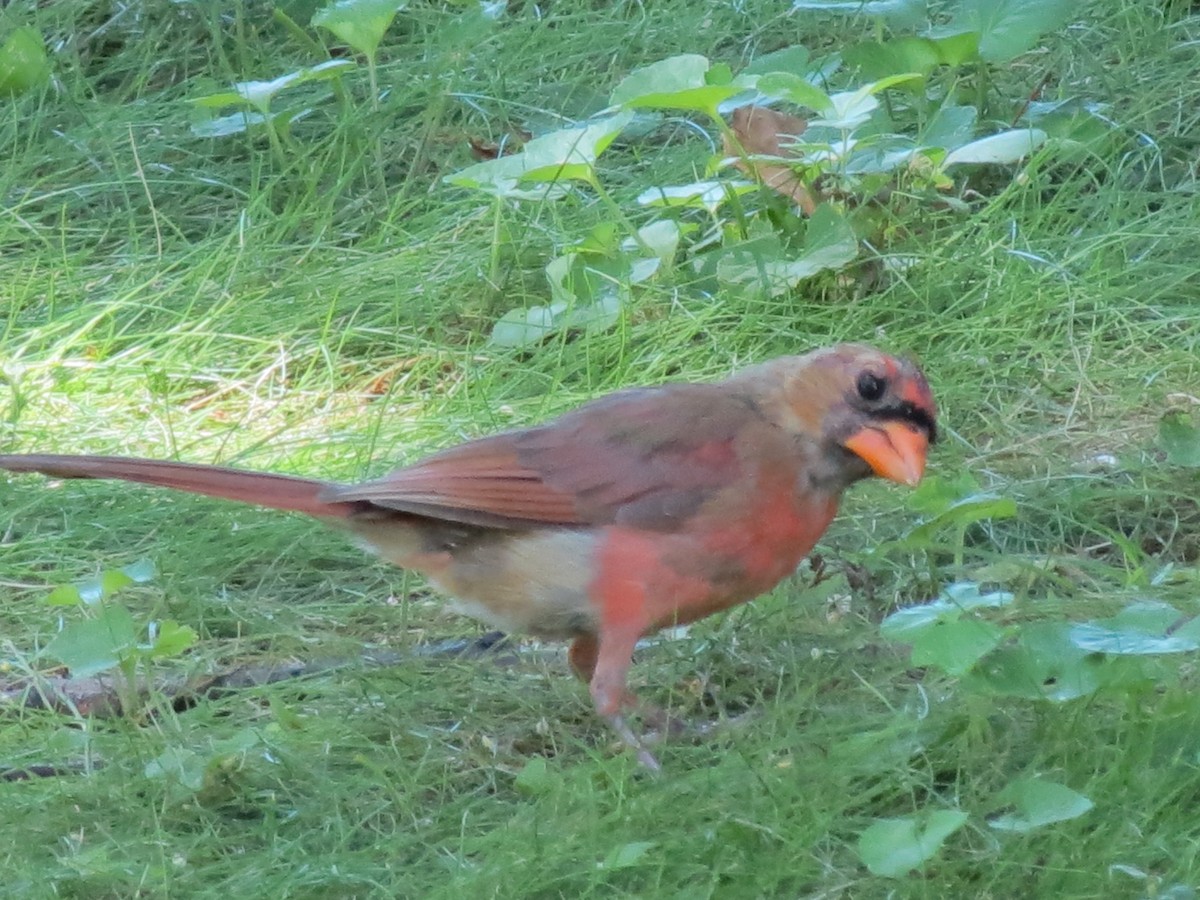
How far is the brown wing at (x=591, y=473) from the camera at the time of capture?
9.99 ft

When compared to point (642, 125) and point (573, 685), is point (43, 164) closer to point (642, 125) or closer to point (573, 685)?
point (642, 125)

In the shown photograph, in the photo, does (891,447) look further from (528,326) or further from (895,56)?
(895,56)

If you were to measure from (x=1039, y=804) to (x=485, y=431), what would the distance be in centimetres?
191

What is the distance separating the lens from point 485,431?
13.5 ft

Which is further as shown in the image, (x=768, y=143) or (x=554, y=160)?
(x=768, y=143)

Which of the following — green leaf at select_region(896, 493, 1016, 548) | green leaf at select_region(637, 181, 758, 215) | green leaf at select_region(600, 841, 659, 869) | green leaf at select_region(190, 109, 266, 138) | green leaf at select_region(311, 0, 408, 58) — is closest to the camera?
green leaf at select_region(600, 841, 659, 869)

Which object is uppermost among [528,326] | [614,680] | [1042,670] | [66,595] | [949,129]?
[66,595]

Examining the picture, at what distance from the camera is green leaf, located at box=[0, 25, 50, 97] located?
577 cm

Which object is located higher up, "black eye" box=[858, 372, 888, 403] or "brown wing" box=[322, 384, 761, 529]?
"black eye" box=[858, 372, 888, 403]

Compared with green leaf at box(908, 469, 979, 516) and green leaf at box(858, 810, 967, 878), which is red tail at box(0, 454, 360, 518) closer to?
green leaf at box(908, 469, 979, 516)

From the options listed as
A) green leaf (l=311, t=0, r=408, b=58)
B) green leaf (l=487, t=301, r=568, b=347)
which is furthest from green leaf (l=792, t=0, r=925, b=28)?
green leaf (l=311, t=0, r=408, b=58)

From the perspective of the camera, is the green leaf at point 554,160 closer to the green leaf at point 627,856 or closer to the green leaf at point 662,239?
the green leaf at point 662,239

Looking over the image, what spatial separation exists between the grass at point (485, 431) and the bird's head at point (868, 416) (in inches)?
13.8

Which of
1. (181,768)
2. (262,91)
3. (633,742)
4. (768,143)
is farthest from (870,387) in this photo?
(262,91)
